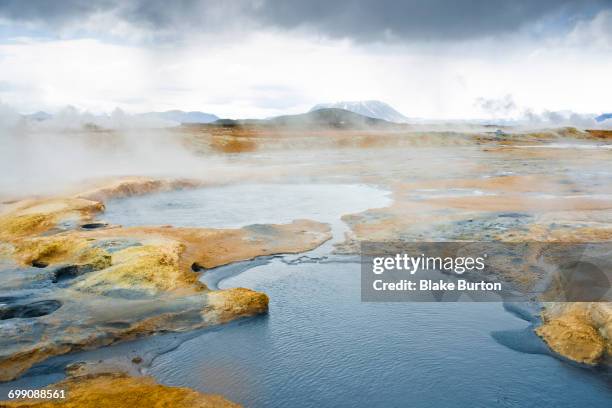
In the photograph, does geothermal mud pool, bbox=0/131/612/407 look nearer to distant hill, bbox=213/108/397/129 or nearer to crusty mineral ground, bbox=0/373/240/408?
crusty mineral ground, bbox=0/373/240/408

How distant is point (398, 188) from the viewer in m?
31.5

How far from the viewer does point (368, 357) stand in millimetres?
10031

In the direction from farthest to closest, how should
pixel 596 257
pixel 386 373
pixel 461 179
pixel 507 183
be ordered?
pixel 461 179 < pixel 507 183 < pixel 596 257 < pixel 386 373

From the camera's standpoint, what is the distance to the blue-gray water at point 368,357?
8.80 metres

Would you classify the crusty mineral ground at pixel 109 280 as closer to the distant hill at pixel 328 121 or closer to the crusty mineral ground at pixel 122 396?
the crusty mineral ground at pixel 122 396

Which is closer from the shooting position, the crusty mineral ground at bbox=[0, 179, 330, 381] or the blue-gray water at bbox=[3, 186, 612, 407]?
the blue-gray water at bbox=[3, 186, 612, 407]

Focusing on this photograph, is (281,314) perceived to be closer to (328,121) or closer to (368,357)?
(368,357)

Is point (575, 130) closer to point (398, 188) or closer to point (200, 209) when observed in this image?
point (398, 188)

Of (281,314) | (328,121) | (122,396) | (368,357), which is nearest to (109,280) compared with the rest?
(281,314)

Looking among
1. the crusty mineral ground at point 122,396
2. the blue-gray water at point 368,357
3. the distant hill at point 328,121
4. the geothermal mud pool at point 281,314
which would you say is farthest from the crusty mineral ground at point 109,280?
the distant hill at point 328,121

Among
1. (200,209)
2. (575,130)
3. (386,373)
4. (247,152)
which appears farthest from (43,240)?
(575,130)

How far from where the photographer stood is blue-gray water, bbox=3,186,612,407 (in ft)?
28.9

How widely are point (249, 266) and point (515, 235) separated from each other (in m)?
8.95

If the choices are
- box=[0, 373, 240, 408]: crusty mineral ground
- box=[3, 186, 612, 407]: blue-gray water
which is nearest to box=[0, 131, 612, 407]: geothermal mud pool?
box=[3, 186, 612, 407]: blue-gray water
